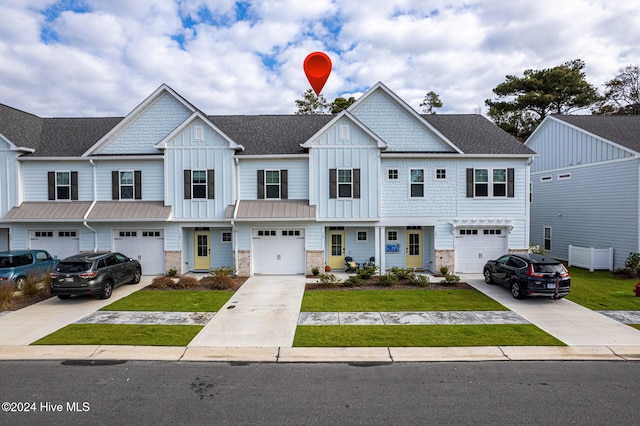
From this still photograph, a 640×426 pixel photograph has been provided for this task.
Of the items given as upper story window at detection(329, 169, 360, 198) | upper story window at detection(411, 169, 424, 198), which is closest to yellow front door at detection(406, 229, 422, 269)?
upper story window at detection(411, 169, 424, 198)

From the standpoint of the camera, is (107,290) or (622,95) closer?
(107,290)

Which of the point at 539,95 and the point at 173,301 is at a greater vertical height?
the point at 539,95

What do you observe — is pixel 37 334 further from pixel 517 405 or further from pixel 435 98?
pixel 435 98

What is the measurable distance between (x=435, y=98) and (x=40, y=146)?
4205 cm

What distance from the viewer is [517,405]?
655 cm

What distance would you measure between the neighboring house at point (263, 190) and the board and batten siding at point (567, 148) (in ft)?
17.5

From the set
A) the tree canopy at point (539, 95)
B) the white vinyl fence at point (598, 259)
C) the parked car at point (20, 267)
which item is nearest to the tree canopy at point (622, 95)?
the tree canopy at point (539, 95)

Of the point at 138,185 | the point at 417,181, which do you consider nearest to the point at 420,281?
the point at 417,181

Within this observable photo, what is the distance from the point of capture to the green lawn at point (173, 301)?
508 inches

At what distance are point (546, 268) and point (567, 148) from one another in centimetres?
1376

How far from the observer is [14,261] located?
15289mm

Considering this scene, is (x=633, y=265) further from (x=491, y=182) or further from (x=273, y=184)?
(x=273, y=184)

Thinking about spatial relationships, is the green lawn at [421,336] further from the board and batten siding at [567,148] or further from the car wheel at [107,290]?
the board and batten siding at [567,148]

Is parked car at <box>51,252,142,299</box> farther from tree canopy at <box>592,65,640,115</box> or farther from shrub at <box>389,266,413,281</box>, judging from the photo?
tree canopy at <box>592,65,640,115</box>
